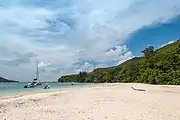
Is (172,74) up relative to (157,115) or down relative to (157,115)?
up

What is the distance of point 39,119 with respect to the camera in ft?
42.4

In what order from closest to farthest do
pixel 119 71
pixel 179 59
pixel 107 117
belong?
pixel 107 117 → pixel 179 59 → pixel 119 71

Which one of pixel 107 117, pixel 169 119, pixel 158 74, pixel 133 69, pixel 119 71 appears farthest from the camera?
pixel 119 71

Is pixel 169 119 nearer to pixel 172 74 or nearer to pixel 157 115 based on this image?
pixel 157 115

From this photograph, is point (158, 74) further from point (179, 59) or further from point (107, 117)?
point (107, 117)

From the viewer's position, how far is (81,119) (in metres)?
12.5

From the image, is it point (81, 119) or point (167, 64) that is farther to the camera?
point (167, 64)

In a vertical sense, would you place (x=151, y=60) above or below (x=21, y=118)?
above

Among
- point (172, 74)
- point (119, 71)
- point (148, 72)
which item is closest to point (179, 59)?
point (172, 74)

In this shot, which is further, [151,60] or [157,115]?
[151,60]

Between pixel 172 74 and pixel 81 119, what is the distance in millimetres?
65946

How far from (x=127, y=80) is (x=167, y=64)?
57.7m

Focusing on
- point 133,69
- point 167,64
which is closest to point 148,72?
point 167,64

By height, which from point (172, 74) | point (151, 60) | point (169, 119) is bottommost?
point (169, 119)
